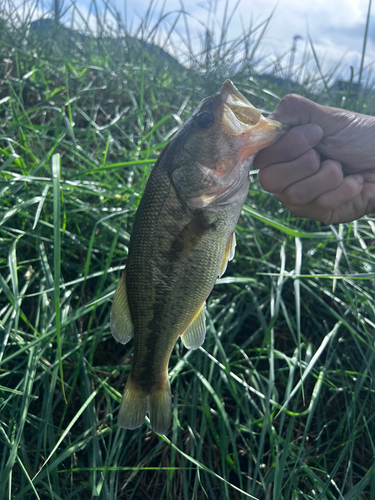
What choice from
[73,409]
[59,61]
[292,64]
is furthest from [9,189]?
[292,64]

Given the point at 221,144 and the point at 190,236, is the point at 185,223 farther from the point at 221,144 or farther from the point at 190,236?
the point at 221,144

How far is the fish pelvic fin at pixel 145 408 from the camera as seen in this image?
1.50 meters

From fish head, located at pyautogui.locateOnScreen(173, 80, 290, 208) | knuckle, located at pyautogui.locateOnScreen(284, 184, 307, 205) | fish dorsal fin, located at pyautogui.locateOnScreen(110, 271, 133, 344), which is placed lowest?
fish dorsal fin, located at pyautogui.locateOnScreen(110, 271, 133, 344)

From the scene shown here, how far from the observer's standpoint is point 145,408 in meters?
1.54

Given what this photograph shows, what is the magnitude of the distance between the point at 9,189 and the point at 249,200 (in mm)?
1661

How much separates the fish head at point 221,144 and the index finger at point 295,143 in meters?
0.15

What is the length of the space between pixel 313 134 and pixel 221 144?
0.44 metres

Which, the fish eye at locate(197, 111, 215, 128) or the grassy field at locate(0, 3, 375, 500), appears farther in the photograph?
the grassy field at locate(0, 3, 375, 500)

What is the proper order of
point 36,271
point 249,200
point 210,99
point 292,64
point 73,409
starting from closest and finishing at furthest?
point 210,99 → point 73,409 → point 36,271 → point 249,200 → point 292,64

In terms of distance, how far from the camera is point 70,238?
7.81 feet

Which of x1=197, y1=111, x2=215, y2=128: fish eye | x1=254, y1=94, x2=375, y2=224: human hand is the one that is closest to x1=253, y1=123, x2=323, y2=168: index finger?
→ x1=254, y1=94, x2=375, y2=224: human hand

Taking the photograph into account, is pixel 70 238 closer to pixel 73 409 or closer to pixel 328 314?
pixel 73 409

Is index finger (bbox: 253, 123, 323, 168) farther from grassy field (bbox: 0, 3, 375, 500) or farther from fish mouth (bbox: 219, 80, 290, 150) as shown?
grassy field (bbox: 0, 3, 375, 500)

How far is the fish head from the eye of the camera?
1.42 meters
